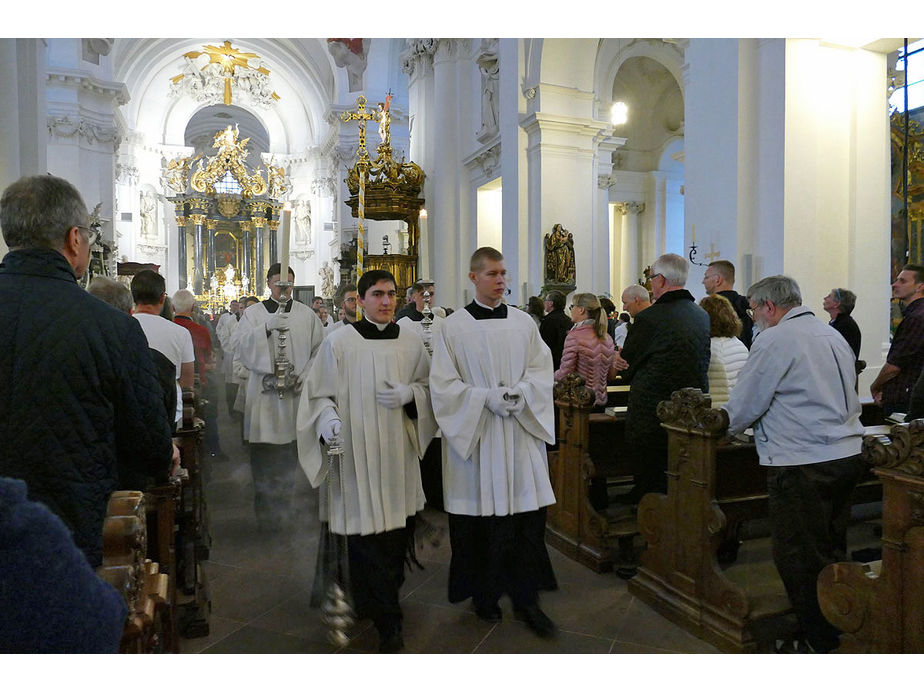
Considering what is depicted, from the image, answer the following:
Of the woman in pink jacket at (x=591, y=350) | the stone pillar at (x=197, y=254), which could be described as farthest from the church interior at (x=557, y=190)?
the stone pillar at (x=197, y=254)

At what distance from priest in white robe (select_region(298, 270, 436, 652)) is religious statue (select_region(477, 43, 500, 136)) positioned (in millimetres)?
10446

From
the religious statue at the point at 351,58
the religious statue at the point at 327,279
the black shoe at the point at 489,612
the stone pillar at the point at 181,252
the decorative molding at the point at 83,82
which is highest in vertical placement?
the religious statue at the point at 351,58

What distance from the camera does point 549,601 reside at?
3662 mm

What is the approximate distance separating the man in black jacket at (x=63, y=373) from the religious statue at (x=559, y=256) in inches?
363

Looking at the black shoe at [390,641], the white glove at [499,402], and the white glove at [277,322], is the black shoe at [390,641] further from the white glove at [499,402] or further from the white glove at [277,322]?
the white glove at [277,322]

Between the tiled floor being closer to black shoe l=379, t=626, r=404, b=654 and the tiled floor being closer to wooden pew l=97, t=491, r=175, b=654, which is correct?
black shoe l=379, t=626, r=404, b=654

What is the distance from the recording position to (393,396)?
322 centimetres

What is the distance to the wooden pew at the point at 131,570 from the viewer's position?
4.91 ft

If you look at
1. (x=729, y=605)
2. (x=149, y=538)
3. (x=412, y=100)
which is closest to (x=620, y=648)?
(x=729, y=605)

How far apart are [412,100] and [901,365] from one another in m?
14.6

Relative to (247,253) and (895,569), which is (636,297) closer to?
(895,569)

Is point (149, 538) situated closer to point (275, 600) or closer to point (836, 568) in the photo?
point (275, 600)

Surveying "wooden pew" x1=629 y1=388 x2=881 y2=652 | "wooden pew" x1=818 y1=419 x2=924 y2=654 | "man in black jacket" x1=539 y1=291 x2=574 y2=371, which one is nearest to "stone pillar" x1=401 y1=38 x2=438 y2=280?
"man in black jacket" x1=539 y1=291 x2=574 y2=371

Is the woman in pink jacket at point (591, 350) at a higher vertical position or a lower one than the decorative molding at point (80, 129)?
lower
